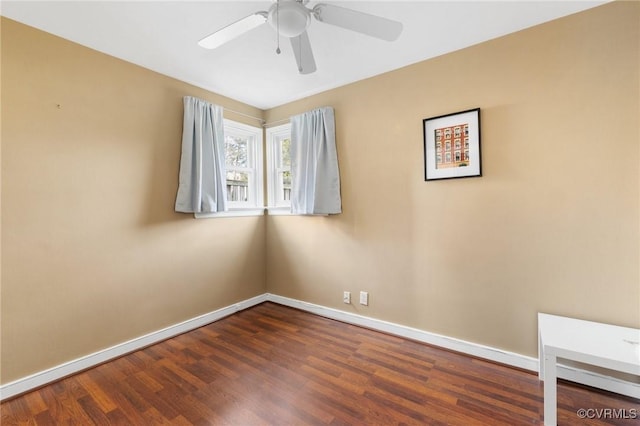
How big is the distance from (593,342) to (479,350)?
78 cm

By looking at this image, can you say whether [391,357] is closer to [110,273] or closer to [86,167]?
[110,273]

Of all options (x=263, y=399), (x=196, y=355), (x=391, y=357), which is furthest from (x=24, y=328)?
(x=391, y=357)

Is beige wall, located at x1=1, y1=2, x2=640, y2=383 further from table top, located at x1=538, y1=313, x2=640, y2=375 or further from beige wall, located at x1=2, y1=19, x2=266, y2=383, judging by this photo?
table top, located at x1=538, y1=313, x2=640, y2=375

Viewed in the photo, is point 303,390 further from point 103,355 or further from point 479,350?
point 103,355

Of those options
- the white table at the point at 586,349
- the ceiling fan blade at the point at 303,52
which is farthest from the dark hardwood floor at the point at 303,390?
the ceiling fan blade at the point at 303,52

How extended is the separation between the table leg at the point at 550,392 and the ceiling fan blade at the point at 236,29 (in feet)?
7.63

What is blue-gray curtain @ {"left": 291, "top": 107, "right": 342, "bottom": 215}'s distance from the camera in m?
2.89

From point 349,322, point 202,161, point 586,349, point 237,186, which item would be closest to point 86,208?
point 202,161

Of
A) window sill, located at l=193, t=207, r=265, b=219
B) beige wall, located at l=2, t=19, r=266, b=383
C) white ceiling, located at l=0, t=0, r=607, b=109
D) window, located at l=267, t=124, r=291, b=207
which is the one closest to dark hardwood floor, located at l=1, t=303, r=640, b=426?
beige wall, located at l=2, t=19, r=266, b=383

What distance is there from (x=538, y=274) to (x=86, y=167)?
3389mm

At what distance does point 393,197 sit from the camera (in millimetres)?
2572

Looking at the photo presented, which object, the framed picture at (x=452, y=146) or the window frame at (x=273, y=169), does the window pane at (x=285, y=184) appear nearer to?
the window frame at (x=273, y=169)

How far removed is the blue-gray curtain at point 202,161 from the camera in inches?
105

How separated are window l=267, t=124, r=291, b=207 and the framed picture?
1.74 meters
